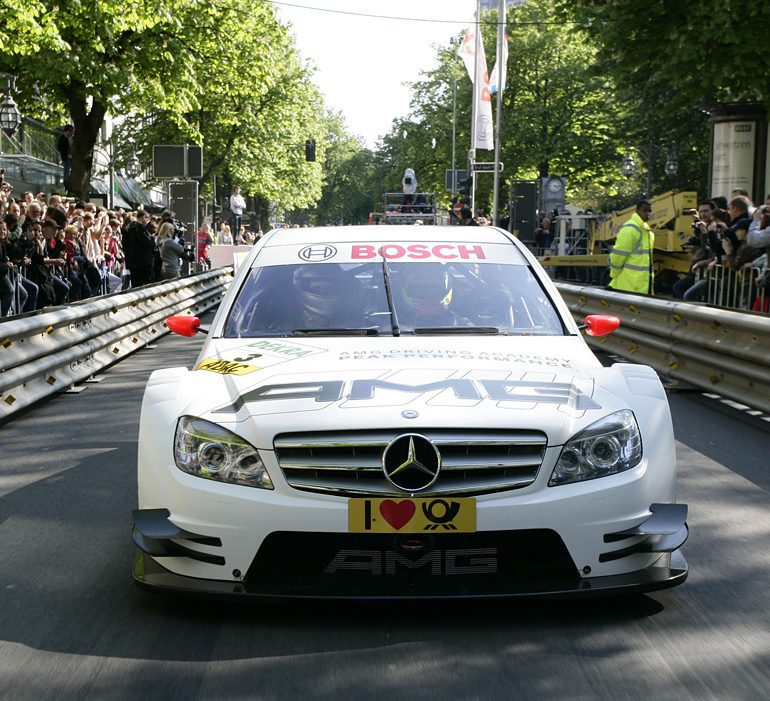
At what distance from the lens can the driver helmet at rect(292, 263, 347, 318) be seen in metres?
5.96

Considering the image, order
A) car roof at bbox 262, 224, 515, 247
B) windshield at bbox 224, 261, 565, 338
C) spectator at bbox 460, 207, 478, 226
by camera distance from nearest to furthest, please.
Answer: windshield at bbox 224, 261, 565, 338, car roof at bbox 262, 224, 515, 247, spectator at bbox 460, 207, 478, 226

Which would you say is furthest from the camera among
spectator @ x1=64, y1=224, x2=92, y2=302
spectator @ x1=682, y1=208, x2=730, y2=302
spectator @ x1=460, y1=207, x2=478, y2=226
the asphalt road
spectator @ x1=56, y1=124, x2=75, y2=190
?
spectator @ x1=56, y1=124, x2=75, y2=190

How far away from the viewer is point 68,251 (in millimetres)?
18625

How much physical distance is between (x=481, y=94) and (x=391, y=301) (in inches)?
1416

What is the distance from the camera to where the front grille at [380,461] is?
4324 millimetres

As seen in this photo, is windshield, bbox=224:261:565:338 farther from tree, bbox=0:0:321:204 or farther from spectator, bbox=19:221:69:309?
tree, bbox=0:0:321:204

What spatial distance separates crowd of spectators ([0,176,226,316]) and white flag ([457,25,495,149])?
1465 centimetres

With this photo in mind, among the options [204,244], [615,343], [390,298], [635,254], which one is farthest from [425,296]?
[204,244]

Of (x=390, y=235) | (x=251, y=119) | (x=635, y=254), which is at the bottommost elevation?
(x=635, y=254)

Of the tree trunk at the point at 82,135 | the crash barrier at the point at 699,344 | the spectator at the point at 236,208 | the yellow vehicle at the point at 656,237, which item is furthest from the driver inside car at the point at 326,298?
the spectator at the point at 236,208

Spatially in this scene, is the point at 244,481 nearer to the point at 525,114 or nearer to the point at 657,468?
the point at 657,468

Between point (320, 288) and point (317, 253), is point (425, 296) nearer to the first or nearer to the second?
point (320, 288)

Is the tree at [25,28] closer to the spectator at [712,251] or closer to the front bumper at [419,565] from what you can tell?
the spectator at [712,251]

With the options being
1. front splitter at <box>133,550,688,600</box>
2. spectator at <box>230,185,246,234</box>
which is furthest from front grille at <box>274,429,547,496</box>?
spectator at <box>230,185,246,234</box>
